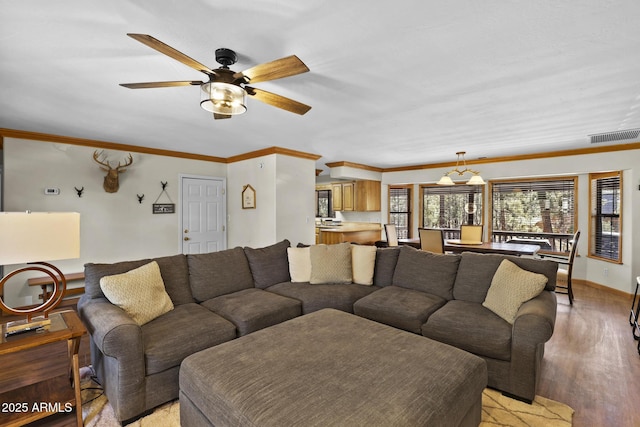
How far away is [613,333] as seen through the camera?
3168mm

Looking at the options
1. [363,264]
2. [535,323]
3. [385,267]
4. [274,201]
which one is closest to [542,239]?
[385,267]

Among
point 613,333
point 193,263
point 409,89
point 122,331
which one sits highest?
point 409,89

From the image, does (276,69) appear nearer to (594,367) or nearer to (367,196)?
(594,367)

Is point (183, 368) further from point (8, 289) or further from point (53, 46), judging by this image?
point (8, 289)

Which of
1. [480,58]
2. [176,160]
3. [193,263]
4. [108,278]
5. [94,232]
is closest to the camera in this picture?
[480,58]

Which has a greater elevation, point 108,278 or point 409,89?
point 409,89

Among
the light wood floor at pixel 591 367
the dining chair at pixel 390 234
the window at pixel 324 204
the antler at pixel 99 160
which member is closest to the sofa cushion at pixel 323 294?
the light wood floor at pixel 591 367

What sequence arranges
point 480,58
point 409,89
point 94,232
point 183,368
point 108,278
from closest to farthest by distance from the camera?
1. point 183,368
2. point 480,58
3. point 108,278
4. point 409,89
5. point 94,232

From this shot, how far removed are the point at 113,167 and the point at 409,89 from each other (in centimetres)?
455

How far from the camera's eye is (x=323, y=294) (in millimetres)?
3002

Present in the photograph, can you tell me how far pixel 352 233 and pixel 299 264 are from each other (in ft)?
11.7

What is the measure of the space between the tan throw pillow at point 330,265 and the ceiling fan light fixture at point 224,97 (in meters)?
1.89

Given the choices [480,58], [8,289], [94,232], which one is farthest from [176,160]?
[480,58]

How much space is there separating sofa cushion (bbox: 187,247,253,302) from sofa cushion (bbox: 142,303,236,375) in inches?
13.6
